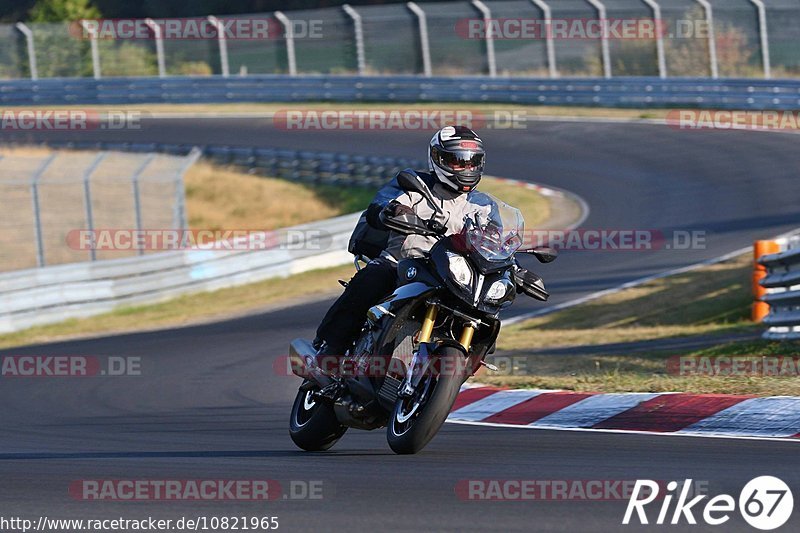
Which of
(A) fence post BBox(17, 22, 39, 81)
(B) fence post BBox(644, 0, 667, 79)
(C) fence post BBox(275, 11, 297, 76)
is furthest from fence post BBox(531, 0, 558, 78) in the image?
(A) fence post BBox(17, 22, 39, 81)

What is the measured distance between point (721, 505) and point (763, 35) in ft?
95.4

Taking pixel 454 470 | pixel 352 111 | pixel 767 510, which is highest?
pixel 767 510

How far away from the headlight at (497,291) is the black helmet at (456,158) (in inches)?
27.6

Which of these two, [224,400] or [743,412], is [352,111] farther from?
[743,412]

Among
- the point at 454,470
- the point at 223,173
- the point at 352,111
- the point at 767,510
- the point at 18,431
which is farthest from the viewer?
the point at 352,111

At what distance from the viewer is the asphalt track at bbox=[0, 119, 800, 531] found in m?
5.41

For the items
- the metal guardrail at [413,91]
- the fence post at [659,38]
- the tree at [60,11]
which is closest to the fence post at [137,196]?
the metal guardrail at [413,91]

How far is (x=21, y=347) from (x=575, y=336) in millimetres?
6402

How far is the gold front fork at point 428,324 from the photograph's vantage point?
22.4 feet

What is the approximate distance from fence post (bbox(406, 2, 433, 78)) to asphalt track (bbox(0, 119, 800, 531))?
14.5 m

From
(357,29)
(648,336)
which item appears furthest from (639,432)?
(357,29)

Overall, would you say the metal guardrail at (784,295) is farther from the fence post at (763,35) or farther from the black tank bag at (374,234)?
the fence post at (763,35)

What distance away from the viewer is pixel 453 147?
280 inches

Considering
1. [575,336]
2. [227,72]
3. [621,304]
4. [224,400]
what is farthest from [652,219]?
[227,72]
